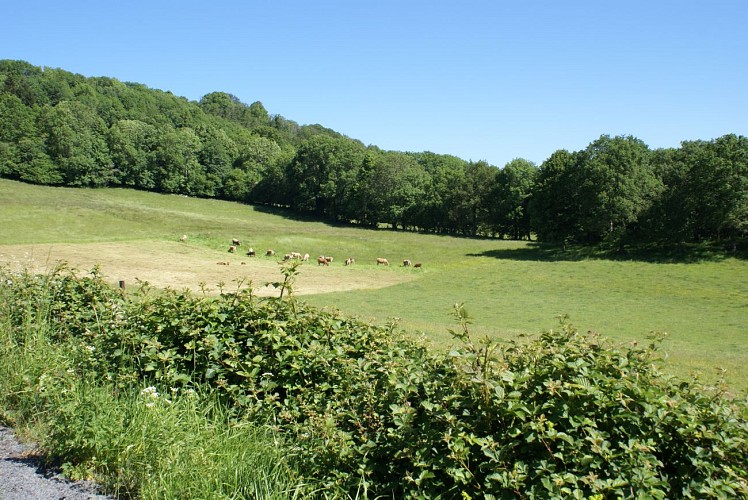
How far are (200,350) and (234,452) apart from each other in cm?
172

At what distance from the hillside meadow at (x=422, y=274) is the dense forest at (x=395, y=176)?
6.60 m

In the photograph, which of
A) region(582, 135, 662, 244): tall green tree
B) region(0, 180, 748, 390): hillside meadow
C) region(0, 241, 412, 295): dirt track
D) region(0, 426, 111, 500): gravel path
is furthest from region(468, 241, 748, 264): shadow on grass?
region(0, 426, 111, 500): gravel path

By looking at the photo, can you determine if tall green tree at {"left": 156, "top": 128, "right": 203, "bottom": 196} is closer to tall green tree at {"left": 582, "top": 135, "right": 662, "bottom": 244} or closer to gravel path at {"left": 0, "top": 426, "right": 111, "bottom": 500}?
tall green tree at {"left": 582, "top": 135, "right": 662, "bottom": 244}

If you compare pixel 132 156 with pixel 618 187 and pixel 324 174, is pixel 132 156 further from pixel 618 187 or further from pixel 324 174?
pixel 618 187

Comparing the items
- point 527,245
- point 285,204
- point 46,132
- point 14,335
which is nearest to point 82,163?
point 46,132

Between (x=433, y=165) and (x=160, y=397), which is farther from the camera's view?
(x=433, y=165)

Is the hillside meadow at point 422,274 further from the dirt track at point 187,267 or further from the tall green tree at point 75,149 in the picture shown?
the tall green tree at point 75,149

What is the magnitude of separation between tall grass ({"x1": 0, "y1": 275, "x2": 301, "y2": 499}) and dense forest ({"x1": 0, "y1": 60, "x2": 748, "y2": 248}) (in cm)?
5774

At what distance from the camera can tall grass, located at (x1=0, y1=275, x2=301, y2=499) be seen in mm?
3811

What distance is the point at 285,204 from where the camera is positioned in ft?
350

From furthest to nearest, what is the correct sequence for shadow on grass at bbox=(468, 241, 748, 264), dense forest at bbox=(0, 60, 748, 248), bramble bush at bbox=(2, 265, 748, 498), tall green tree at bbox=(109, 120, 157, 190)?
tall green tree at bbox=(109, 120, 157, 190) → dense forest at bbox=(0, 60, 748, 248) → shadow on grass at bbox=(468, 241, 748, 264) → bramble bush at bbox=(2, 265, 748, 498)

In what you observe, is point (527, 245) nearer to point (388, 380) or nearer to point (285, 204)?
point (285, 204)

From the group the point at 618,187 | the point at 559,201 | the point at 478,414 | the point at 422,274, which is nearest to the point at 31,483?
the point at 478,414

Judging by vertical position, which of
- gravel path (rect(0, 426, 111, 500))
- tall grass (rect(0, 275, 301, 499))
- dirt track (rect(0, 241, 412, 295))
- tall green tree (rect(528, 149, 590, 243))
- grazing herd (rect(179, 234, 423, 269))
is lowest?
dirt track (rect(0, 241, 412, 295))
